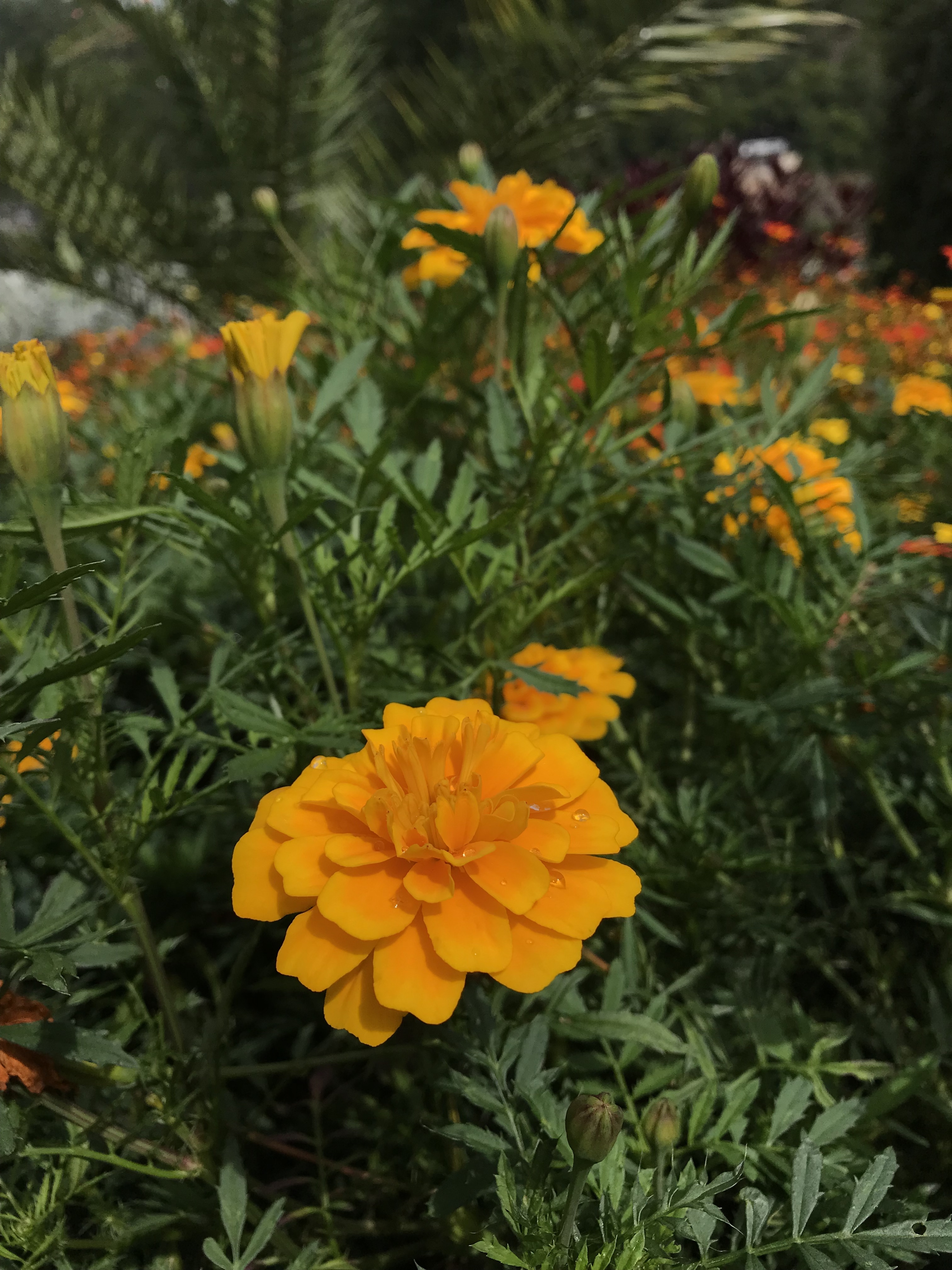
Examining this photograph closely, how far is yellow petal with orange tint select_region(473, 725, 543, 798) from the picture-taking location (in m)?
0.39

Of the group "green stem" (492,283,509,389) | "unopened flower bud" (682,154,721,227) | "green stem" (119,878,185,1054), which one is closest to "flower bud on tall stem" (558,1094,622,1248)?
"green stem" (119,878,185,1054)

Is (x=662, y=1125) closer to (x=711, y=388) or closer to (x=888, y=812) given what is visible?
(x=888, y=812)

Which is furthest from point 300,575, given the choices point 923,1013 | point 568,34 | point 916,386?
point 568,34

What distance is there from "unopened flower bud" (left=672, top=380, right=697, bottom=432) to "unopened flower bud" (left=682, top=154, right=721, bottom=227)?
13 cm

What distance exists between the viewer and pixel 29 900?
0.77 m

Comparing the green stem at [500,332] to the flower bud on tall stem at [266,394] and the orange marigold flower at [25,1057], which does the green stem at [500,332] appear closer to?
the flower bud on tall stem at [266,394]

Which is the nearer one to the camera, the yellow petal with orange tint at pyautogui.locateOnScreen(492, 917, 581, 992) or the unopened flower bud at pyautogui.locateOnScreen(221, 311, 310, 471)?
the yellow petal with orange tint at pyautogui.locateOnScreen(492, 917, 581, 992)

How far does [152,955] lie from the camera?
46 centimetres

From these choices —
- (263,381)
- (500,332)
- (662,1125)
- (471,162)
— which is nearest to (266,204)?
(471,162)

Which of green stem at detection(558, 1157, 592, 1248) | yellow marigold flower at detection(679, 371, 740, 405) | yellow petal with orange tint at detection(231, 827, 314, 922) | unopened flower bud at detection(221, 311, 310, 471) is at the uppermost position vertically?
unopened flower bud at detection(221, 311, 310, 471)

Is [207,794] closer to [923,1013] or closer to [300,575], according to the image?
[300,575]

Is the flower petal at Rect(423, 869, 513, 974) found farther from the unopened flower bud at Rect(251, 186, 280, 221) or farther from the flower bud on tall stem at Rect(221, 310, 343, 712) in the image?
the unopened flower bud at Rect(251, 186, 280, 221)

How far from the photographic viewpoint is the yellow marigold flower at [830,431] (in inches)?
38.9

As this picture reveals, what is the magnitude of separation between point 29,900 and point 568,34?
2743 millimetres
